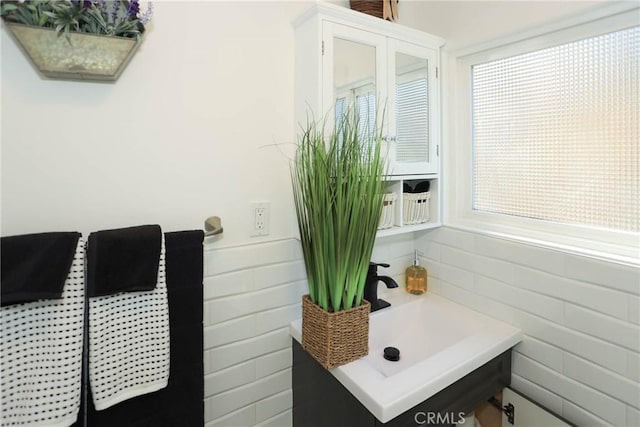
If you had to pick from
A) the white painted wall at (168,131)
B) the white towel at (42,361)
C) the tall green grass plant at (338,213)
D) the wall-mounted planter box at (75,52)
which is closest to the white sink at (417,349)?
the tall green grass plant at (338,213)

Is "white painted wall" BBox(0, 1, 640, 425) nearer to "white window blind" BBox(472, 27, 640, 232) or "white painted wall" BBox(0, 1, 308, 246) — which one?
"white painted wall" BBox(0, 1, 308, 246)

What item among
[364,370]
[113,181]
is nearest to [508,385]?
[364,370]

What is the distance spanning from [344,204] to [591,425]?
1.08 m

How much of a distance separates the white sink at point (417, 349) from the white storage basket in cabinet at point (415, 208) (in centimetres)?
38

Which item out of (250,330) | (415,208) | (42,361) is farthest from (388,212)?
(42,361)

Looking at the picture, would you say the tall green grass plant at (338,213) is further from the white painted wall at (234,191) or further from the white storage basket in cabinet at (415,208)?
the white storage basket in cabinet at (415,208)

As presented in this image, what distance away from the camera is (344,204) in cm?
105

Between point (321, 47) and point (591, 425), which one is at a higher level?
point (321, 47)

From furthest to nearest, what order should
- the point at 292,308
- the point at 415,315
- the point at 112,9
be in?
the point at 415,315, the point at 292,308, the point at 112,9

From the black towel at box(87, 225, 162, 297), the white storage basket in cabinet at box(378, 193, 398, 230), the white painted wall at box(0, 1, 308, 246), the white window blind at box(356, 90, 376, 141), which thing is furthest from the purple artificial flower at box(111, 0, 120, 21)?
the white storage basket in cabinet at box(378, 193, 398, 230)

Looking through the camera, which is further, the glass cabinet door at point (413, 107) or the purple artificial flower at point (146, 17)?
the glass cabinet door at point (413, 107)

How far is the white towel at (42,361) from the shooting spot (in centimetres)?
81

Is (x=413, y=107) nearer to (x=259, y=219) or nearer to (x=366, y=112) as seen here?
(x=366, y=112)

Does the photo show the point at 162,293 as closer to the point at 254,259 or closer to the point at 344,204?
the point at 254,259
